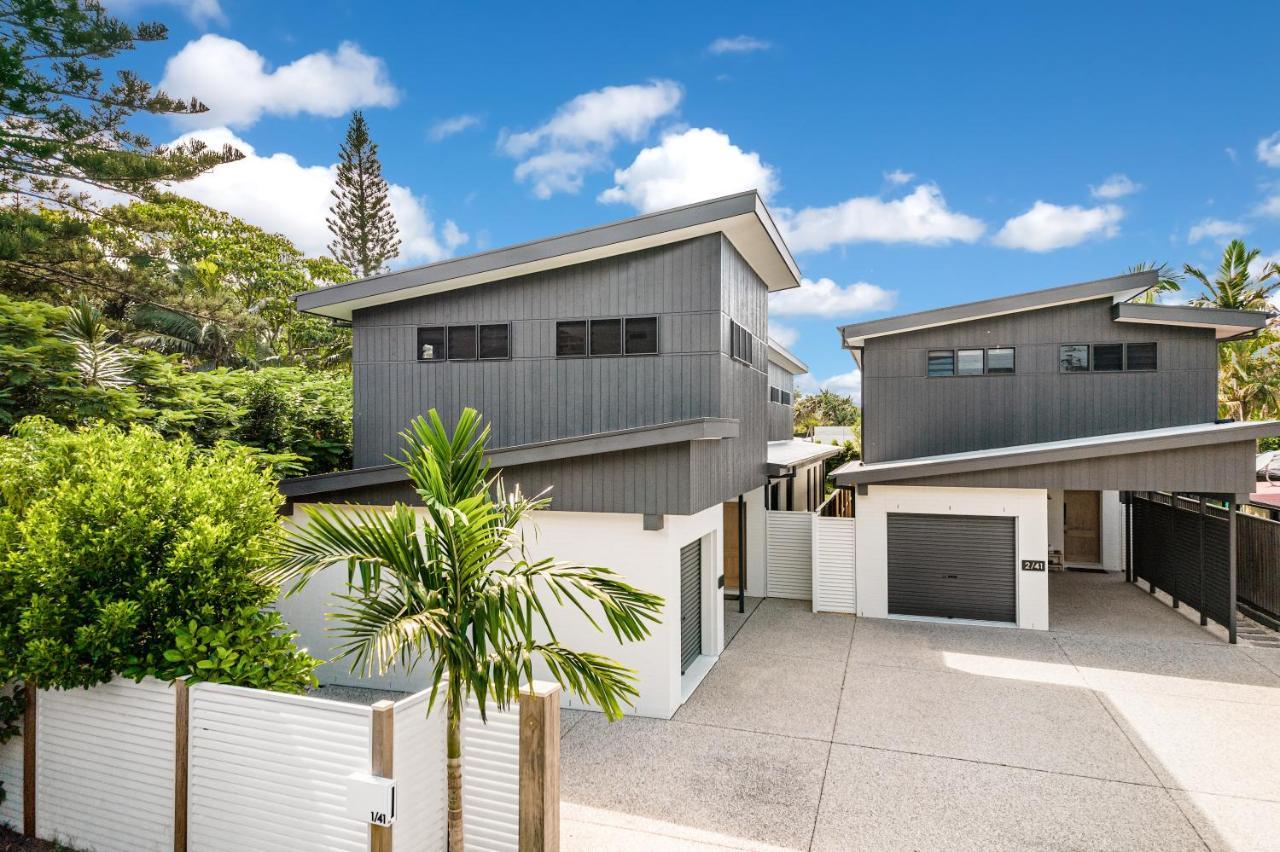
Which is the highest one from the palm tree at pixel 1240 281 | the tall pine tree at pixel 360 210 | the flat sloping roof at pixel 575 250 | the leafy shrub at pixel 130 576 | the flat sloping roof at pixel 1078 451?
the tall pine tree at pixel 360 210

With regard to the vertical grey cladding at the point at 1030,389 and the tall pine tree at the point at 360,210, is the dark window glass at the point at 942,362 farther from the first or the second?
the tall pine tree at the point at 360,210

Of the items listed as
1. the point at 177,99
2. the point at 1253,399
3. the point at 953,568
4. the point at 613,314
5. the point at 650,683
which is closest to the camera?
the point at 650,683

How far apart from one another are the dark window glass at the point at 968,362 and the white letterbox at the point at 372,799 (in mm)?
13871

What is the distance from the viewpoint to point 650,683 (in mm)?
8234

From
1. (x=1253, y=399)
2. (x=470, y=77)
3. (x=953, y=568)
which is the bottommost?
(x=953, y=568)

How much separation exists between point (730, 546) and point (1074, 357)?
833 cm

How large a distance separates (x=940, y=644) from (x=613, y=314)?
757 cm

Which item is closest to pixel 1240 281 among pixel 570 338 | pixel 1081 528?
pixel 1081 528

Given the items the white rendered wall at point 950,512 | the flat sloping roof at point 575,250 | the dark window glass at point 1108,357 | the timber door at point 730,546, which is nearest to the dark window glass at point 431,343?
the flat sloping roof at point 575,250

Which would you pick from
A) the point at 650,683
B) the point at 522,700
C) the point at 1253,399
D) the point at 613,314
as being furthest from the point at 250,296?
the point at 1253,399

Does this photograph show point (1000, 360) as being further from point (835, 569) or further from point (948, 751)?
point (948, 751)

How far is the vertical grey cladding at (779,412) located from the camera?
19.6 meters

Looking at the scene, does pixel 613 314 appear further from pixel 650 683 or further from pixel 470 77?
pixel 470 77

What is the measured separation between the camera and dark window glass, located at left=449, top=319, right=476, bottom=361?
9922mm
